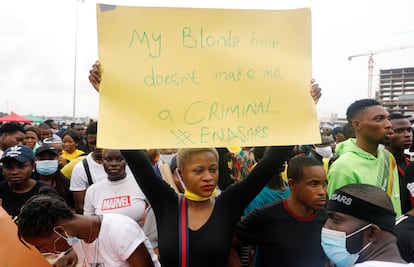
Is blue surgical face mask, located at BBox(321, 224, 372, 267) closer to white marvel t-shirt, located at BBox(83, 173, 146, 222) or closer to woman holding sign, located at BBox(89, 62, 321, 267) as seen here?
woman holding sign, located at BBox(89, 62, 321, 267)

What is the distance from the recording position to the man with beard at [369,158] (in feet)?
9.40

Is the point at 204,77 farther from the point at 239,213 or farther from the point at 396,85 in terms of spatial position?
the point at 396,85

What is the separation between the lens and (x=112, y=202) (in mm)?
2998

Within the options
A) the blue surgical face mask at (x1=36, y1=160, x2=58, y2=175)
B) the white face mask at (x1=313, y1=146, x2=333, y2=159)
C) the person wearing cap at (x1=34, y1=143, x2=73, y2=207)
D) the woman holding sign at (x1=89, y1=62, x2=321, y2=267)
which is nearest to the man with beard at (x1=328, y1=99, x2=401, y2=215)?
the woman holding sign at (x1=89, y1=62, x2=321, y2=267)

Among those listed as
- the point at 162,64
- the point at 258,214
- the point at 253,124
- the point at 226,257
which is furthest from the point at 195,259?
the point at 162,64

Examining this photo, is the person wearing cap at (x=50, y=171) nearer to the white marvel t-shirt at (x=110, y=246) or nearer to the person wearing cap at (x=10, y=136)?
the person wearing cap at (x=10, y=136)

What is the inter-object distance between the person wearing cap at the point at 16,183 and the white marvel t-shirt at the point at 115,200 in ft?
1.78

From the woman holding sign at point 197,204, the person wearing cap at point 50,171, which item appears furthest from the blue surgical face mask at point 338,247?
the person wearing cap at point 50,171

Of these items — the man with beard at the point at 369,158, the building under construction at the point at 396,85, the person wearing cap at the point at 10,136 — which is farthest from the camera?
the building under construction at the point at 396,85

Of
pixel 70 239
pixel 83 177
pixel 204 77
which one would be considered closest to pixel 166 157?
pixel 83 177

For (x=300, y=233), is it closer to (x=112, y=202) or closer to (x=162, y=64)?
(x=162, y=64)

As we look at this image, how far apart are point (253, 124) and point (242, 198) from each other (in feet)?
1.57

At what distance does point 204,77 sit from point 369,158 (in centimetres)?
188

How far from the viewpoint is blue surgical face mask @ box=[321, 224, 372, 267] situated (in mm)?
1758
